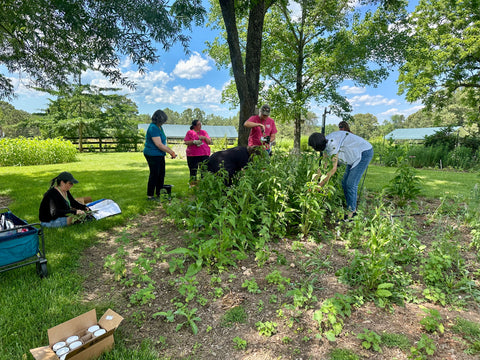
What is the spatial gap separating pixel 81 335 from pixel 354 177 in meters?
3.43

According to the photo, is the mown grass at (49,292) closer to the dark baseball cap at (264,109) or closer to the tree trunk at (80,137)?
the dark baseball cap at (264,109)

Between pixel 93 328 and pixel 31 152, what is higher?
pixel 31 152

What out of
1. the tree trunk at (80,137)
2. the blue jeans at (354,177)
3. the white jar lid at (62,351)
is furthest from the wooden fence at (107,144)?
the white jar lid at (62,351)

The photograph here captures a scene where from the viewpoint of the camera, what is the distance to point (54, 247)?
2967mm

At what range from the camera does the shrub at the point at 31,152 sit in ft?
34.0

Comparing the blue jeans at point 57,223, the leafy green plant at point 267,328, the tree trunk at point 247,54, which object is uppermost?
the tree trunk at point 247,54

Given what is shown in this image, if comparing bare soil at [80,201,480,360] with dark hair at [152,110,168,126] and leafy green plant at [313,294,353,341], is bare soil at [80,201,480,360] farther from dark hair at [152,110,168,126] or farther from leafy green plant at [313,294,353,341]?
dark hair at [152,110,168,126]

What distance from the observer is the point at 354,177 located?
3.58 metres

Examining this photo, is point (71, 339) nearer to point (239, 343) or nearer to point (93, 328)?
point (93, 328)

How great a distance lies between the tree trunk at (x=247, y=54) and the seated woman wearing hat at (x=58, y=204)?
3.09m

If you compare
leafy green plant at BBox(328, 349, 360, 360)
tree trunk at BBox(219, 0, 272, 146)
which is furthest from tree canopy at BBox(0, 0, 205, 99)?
leafy green plant at BBox(328, 349, 360, 360)

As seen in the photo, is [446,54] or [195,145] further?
[446,54]

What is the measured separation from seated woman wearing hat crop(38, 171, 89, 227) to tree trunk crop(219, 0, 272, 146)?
10.1 ft

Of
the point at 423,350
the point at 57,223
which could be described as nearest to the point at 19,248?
the point at 57,223
